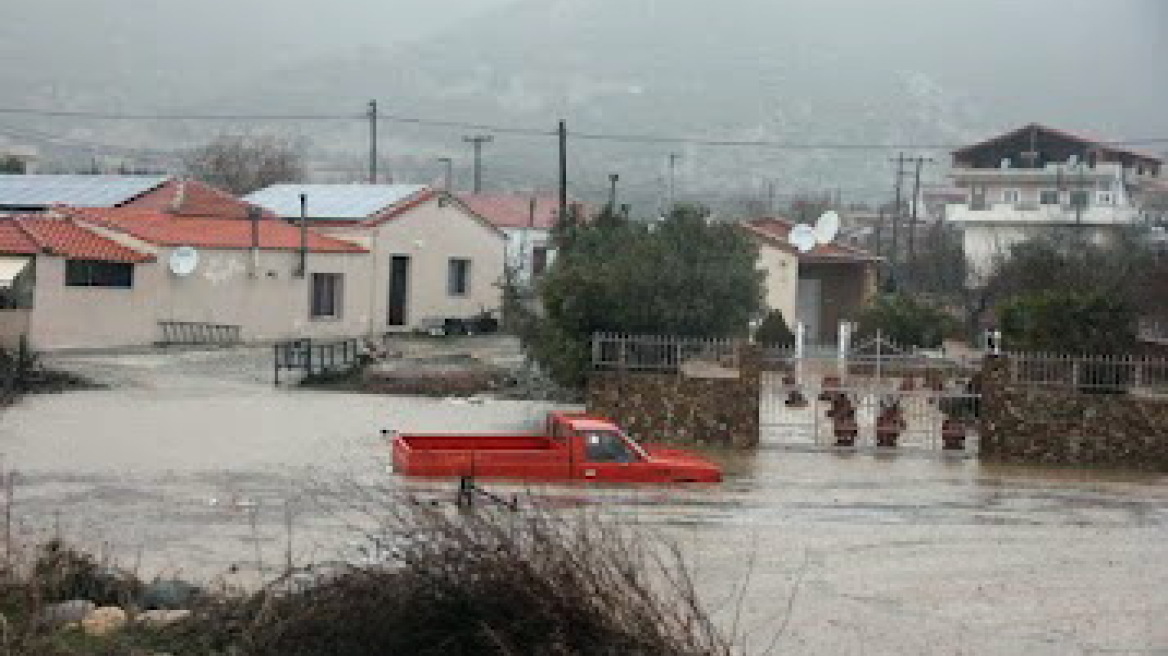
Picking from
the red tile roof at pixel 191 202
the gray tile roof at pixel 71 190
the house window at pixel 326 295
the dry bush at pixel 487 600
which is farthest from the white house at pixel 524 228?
the dry bush at pixel 487 600

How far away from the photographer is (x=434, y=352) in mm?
48188

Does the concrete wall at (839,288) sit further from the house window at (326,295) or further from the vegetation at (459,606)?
the vegetation at (459,606)

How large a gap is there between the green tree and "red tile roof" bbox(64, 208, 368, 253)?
13079 millimetres

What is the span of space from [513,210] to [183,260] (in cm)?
3398

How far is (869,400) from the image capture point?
33438 mm

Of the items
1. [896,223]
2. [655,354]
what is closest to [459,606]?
[655,354]

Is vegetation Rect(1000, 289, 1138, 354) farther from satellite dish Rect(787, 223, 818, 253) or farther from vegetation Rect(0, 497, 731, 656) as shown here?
vegetation Rect(0, 497, 731, 656)

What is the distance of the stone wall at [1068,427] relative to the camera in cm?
2750

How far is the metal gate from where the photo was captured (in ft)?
96.2

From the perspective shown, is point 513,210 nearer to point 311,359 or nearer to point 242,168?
point 242,168

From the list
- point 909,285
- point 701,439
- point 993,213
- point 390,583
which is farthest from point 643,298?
point 993,213

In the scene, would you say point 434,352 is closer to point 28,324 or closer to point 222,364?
point 222,364

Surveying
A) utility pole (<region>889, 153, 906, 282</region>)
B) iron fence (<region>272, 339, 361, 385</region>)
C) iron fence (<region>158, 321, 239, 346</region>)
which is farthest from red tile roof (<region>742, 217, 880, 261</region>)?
iron fence (<region>158, 321, 239, 346</region>)

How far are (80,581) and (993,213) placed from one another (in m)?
76.3
